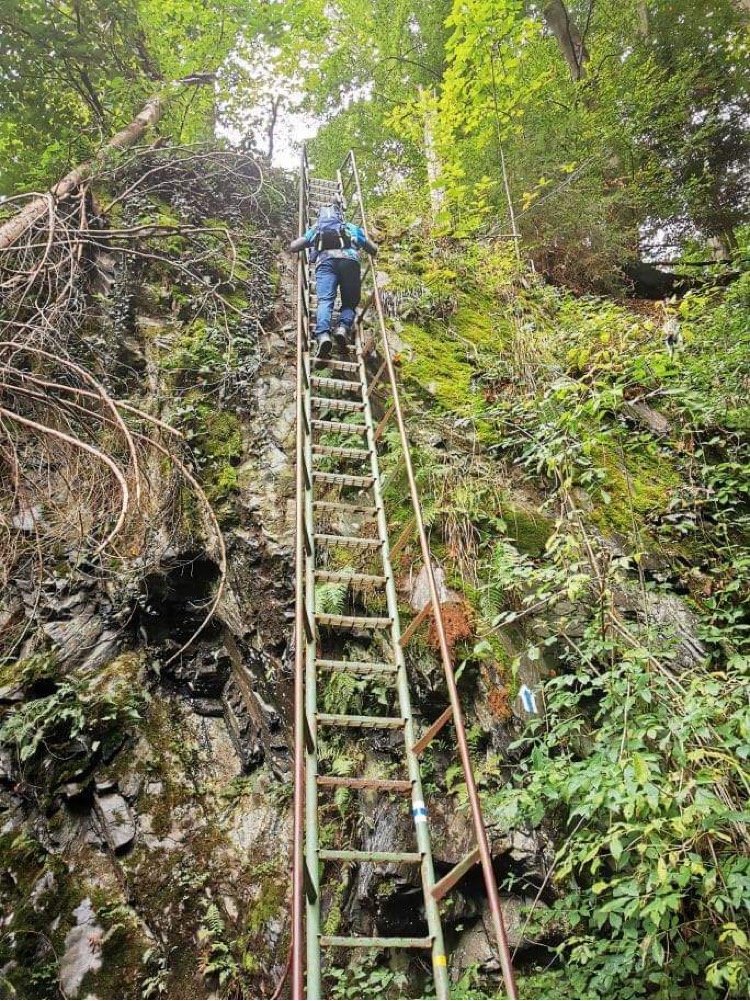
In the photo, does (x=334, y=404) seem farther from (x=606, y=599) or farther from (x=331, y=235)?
(x=606, y=599)

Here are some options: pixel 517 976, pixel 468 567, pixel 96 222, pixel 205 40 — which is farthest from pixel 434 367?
pixel 205 40

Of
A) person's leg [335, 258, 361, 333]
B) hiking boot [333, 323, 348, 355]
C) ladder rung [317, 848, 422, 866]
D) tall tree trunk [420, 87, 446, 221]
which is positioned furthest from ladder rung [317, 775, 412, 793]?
tall tree trunk [420, 87, 446, 221]

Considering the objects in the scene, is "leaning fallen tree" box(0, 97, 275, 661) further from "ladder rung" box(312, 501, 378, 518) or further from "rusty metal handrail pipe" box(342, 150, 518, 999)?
"rusty metal handrail pipe" box(342, 150, 518, 999)

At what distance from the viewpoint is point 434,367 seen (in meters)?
6.35

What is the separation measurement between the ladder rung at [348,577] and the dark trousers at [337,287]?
310cm

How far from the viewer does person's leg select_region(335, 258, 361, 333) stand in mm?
6523

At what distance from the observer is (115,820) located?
375cm

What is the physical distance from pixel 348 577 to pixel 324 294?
12.0 ft

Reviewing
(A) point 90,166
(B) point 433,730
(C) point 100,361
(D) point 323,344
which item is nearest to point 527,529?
(B) point 433,730

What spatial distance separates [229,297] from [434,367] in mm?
2914

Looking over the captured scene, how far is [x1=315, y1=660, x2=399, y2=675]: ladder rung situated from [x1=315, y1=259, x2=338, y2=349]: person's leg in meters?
3.62

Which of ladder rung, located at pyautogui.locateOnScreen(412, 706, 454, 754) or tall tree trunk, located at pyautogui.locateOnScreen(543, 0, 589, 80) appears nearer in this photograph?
ladder rung, located at pyautogui.locateOnScreen(412, 706, 454, 754)

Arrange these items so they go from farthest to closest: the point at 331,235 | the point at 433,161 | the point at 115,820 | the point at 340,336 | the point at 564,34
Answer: the point at 564,34 < the point at 433,161 < the point at 331,235 < the point at 340,336 < the point at 115,820

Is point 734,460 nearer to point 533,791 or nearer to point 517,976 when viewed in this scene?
point 533,791
